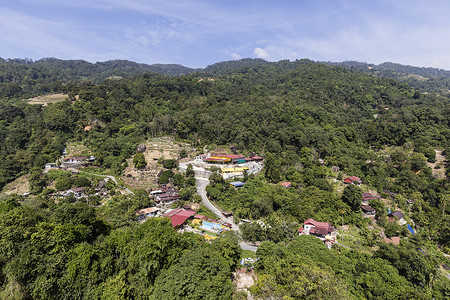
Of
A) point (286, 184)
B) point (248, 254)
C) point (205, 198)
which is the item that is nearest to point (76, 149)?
point (205, 198)

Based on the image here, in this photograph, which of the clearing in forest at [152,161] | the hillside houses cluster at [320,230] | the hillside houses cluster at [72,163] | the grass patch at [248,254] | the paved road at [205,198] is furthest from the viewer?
the hillside houses cluster at [72,163]

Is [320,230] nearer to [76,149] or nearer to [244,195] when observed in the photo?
[244,195]

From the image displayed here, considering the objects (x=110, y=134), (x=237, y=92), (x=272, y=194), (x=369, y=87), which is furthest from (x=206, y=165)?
(x=369, y=87)

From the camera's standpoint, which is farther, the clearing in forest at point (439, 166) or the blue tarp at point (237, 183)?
the clearing in forest at point (439, 166)

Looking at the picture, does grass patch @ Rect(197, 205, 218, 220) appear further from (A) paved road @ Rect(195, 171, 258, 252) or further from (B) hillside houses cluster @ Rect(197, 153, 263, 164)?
(B) hillside houses cluster @ Rect(197, 153, 263, 164)

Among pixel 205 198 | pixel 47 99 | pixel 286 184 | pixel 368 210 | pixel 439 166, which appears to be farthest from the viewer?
pixel 47 99

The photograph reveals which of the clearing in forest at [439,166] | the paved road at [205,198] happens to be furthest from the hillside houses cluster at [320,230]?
the clearing in forest at [439,166]

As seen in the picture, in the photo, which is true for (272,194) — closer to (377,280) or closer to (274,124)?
(377,280)

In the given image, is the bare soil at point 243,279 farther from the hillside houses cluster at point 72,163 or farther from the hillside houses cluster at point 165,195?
the hillside houses cluster at point 72,163

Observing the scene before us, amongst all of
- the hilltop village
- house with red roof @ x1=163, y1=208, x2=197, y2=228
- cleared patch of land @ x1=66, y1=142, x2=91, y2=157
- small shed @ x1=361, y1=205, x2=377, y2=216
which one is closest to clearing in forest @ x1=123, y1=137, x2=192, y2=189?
the hilltop village
